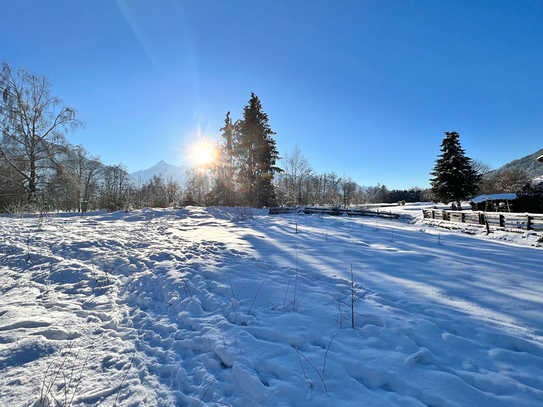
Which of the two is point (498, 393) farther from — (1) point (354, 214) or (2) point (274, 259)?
(1) point (354, 214)

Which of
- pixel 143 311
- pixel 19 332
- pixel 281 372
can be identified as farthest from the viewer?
pixel 143 311

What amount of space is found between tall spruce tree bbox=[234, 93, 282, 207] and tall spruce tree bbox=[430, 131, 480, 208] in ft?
59.5

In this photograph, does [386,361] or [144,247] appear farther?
[144,247]

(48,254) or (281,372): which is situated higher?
(48,254)

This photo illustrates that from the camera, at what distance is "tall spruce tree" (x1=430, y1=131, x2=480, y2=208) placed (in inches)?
943

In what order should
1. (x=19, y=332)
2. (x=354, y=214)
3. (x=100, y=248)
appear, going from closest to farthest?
(x=19, y=332) → (x=100, y=248) → (x=354, y=214)

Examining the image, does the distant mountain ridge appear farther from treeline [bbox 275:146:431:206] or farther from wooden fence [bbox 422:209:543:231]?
wooden fence [bbox 422:209:543:231]

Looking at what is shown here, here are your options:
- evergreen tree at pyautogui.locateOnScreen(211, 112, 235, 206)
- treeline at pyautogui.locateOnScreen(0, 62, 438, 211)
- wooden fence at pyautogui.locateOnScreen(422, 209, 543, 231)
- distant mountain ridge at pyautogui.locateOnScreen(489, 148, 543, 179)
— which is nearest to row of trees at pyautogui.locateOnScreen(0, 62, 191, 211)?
treeline at pyautogui.locateOnScreen(0, 62, 438, 211)

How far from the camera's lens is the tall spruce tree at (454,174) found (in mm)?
23953

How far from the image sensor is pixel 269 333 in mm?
2590

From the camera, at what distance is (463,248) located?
656 centimetres

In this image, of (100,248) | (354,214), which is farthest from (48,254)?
(354,214)

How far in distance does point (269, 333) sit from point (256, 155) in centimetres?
2291

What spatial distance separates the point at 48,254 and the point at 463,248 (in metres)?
11.1
